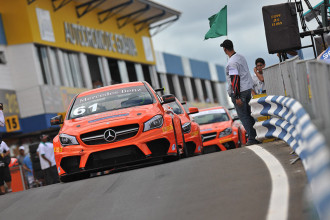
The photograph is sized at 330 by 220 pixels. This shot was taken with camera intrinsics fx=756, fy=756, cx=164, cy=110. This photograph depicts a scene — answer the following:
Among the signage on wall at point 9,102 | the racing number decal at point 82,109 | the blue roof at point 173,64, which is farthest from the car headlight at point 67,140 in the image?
the blue roof at point 173,64

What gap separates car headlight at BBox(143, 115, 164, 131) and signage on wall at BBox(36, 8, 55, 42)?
91.9 feet

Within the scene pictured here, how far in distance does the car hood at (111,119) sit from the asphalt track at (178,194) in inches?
50.9

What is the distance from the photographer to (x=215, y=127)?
64.8 feet

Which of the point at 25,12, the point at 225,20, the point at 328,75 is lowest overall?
the point at 328,75

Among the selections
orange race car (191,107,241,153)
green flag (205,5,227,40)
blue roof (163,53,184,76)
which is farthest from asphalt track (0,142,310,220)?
blue roof (163,53,184,76)

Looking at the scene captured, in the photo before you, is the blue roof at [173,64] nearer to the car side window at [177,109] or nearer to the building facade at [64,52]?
the building facade at [64,52]

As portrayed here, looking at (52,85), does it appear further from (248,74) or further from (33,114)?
(248,74)

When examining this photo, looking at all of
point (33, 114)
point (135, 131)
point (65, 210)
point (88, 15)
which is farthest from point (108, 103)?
point (88, 15)

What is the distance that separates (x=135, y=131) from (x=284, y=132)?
2.33 metres

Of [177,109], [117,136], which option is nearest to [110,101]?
[117,136]

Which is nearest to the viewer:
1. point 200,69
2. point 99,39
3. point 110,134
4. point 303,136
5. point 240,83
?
point 303,136

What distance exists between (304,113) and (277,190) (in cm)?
108

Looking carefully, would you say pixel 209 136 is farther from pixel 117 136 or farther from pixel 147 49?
pixel 147 49

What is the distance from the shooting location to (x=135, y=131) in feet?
38.5
